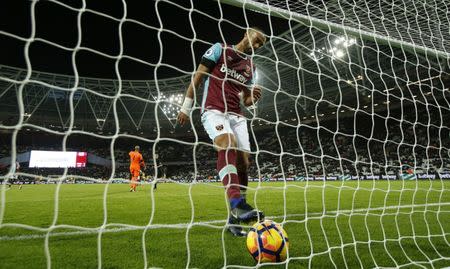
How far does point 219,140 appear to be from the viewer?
265 centimetres

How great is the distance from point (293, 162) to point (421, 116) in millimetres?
11480

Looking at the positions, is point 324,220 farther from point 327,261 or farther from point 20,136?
point 20,136

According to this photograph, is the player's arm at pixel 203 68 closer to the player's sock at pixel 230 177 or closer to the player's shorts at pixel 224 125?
the player's shorts at pixel 224 125

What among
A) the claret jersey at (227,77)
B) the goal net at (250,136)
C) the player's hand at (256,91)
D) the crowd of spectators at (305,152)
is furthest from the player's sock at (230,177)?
the crowd of spectators at (305,152)

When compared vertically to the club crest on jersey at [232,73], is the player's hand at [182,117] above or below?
below

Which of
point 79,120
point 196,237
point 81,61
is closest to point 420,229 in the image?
point 196,237

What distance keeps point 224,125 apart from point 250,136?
28.6 metres

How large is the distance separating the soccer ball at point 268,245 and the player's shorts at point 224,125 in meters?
0.77

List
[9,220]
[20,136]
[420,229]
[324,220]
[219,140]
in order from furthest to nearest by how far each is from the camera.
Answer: [20,136] < [9,220] < [324,220] < [420,229] < [219,140]

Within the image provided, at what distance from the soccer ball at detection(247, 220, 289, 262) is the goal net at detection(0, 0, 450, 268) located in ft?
0.36

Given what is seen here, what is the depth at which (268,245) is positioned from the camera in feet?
6.85

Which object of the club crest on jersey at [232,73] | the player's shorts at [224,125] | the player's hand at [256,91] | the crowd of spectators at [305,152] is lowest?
the crowd of spectators at [305,152]

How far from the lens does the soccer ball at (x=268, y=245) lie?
2080 mm

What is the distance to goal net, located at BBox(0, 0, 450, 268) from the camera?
86.2 inches
